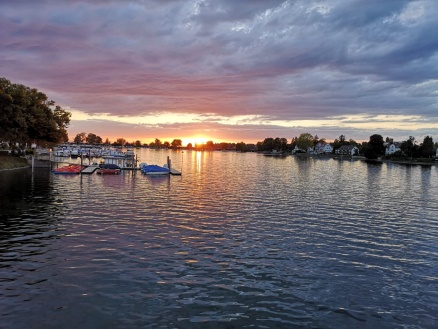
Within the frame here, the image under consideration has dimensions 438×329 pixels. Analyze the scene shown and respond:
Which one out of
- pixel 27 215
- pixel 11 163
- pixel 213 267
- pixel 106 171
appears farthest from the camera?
pixel 106 171

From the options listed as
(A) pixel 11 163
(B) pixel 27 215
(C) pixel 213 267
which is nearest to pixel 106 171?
(A) pixel 11 163

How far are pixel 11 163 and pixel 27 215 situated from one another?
56.9 metres

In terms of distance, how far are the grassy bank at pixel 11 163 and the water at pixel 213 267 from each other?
138 ft

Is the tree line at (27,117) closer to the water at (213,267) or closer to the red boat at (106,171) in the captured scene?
the red boat at (106,171)

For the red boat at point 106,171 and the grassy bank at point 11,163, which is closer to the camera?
the grassy bank at point 11,163

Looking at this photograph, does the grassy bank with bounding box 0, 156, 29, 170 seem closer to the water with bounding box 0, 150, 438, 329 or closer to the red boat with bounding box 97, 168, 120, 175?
the red boat with bounding box 97, 168, 120, 175

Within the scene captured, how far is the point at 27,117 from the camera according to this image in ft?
267

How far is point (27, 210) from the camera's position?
116ft

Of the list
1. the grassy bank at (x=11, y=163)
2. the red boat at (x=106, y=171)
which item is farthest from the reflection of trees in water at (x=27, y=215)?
the grassy bank at (x=11, y=163)

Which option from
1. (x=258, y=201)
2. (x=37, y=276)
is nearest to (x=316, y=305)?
(x=37, y=276)

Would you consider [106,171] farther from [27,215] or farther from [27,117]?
[27,215]

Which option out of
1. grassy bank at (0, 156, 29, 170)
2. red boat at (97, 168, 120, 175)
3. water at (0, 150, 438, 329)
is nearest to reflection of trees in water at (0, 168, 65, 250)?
water at (0, 150, 438, 329)

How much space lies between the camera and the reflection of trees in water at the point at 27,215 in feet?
83.4

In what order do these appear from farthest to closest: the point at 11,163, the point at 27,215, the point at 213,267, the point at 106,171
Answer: the point at 106,171 → the point at 11,163 → the point at 27,215 → the point at 213,267
